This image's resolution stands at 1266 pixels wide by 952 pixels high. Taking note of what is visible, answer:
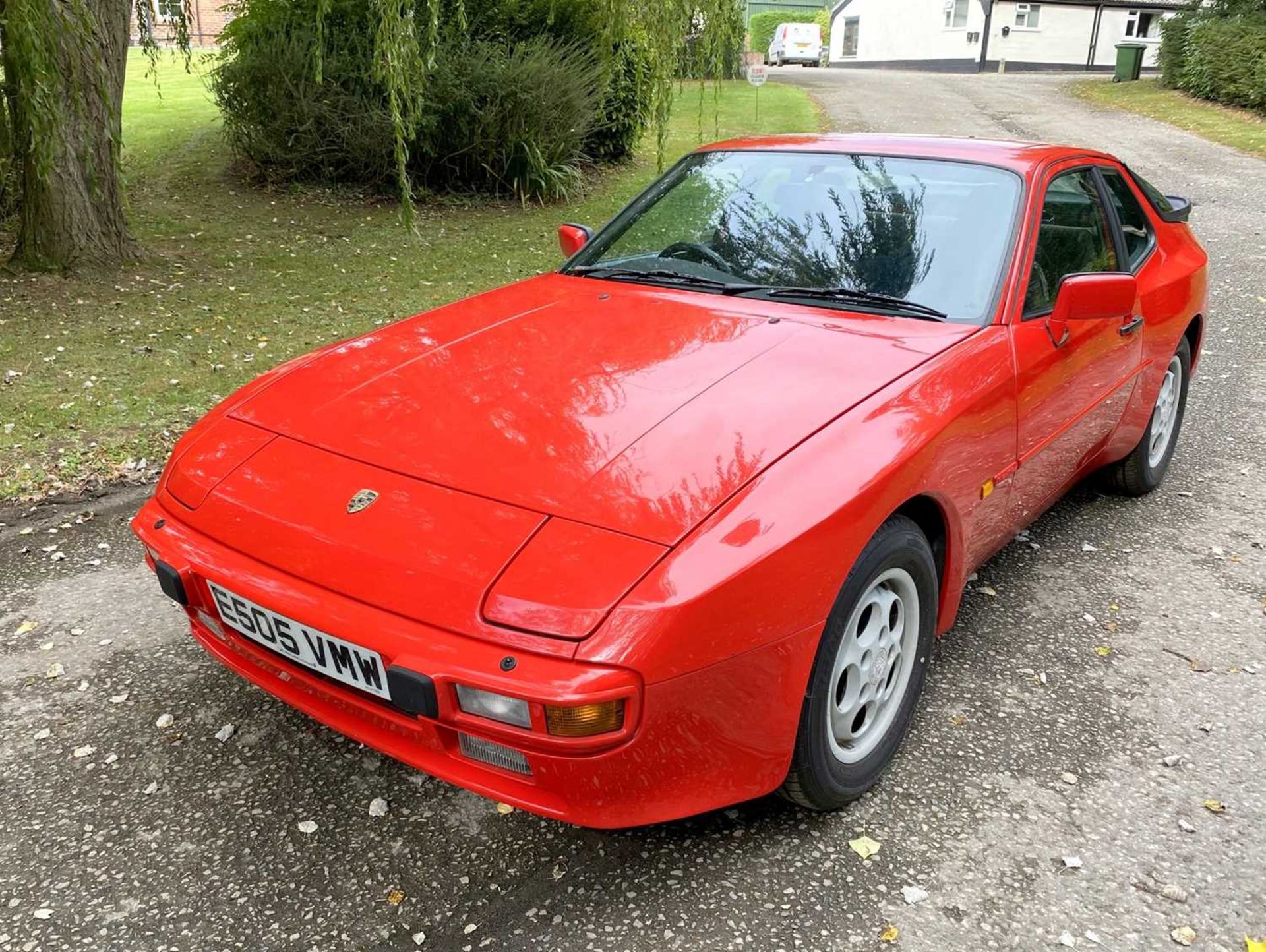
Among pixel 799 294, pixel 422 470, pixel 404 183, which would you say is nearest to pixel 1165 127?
pixel 404 183

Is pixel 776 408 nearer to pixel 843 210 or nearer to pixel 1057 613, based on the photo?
pixel 843 210

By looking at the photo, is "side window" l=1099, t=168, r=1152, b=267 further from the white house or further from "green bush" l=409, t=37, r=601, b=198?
the white house

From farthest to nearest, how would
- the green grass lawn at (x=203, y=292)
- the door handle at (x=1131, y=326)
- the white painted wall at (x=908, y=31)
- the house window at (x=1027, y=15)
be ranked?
the white painted wall at (x=908, y=31), the house window at (x=1027, y=15), the green grass lawn at (x=203, y=292), the door handle at (x=1131, y=326)

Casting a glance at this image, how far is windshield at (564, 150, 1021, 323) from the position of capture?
112 inches

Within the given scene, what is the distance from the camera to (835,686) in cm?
221

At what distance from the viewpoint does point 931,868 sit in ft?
7.22

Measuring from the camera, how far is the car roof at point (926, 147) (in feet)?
10.4

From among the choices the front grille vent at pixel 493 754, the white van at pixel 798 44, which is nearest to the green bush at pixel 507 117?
the front grille vent at pixel 493 754

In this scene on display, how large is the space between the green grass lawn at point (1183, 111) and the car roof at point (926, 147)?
48.9 ft

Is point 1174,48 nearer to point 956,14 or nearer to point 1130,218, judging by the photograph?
point 956,14

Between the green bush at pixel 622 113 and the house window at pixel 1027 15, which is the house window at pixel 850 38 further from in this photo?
the green bush at pixel 622 113

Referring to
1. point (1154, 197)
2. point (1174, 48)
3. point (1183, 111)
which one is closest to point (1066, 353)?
point (1154, 197)

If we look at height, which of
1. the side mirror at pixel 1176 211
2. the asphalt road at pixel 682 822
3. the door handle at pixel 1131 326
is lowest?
the asphalt road at pixel 682 822

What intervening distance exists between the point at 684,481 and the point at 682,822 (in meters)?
0.86
